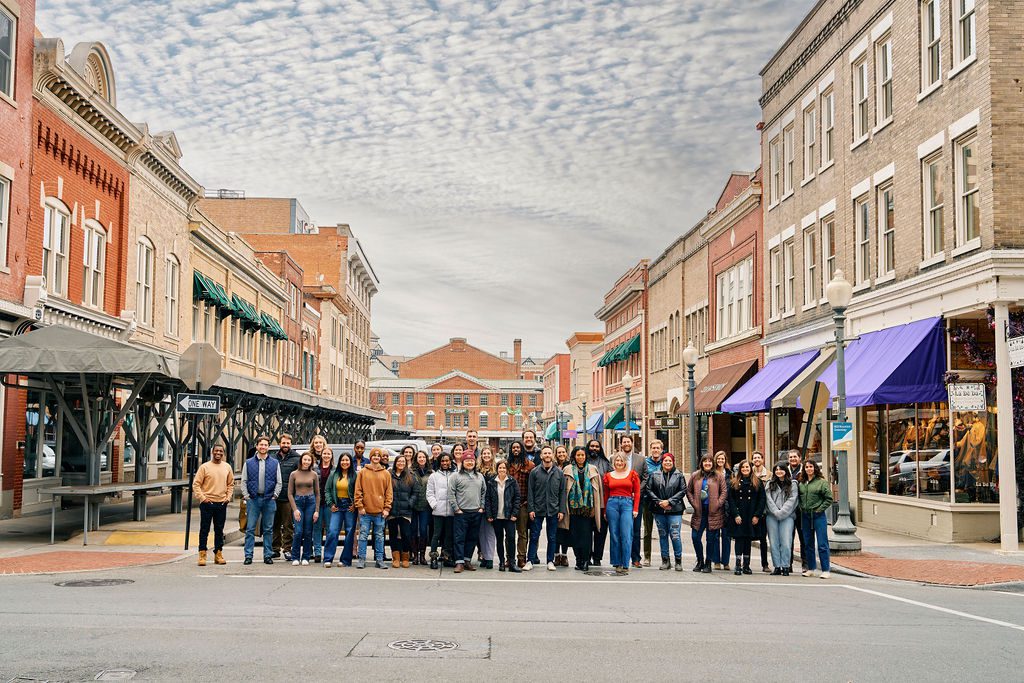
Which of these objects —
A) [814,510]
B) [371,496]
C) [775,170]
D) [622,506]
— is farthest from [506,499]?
[775,170]

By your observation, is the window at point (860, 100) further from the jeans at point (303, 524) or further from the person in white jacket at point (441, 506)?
the jeans at point (303, 524)

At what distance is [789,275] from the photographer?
2800 cm

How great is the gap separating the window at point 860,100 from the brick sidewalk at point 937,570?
10599 millimetres

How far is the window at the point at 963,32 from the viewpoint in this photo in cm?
1794

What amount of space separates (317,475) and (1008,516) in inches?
427

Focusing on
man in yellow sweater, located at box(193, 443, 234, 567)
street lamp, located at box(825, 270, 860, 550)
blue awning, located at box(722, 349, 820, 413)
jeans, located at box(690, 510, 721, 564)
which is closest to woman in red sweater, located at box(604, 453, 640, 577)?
jeans, located at box(690, 510, 721, 564)

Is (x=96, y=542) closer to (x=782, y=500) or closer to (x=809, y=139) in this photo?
(x=782, y=500)

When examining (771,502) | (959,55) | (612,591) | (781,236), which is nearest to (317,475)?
(612,591)

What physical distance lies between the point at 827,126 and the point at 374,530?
52.8 feet

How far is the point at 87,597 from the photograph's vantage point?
1158 cm

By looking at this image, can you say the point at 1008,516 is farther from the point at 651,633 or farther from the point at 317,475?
the point at 317,475

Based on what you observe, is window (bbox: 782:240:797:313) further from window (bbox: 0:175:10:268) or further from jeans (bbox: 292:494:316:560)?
window (bbox: 0:175:10:268)

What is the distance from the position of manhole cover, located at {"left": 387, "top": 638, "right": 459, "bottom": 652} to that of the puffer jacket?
18.3 ft

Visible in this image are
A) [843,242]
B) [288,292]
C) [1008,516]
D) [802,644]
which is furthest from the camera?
[288,292]
